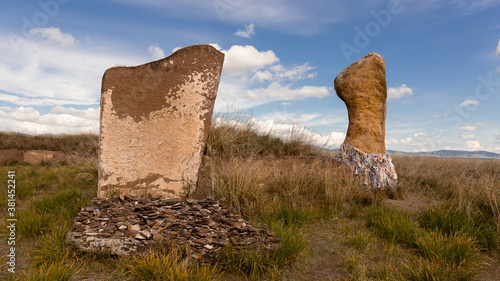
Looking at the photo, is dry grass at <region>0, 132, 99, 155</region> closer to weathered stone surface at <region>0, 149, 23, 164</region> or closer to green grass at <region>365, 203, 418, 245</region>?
weathered stone surface at <region>0, 149, 23, 164</region>

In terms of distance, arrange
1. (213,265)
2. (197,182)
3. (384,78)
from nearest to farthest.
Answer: (213,265) → (197,182) → (384,78)

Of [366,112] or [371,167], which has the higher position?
[366,112]

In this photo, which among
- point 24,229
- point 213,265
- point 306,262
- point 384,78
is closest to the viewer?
point 213,265

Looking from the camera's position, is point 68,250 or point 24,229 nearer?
point 68,250

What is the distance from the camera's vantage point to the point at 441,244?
9.30 ft

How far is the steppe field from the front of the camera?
254 cm

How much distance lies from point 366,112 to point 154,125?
3.73 metres

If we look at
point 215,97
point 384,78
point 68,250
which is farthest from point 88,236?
point 384,78

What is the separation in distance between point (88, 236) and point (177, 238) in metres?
0.82

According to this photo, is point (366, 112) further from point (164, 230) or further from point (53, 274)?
point (53, 274)

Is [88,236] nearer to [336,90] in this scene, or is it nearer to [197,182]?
[197,182]

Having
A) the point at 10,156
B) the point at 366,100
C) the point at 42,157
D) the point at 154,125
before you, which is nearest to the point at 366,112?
the point at 366,100

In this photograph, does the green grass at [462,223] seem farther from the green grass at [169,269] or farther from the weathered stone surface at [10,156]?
the weathered stone surface at [10,156]

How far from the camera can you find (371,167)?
5.52m
